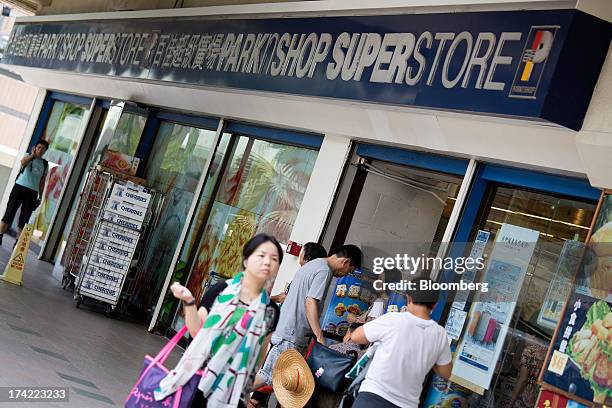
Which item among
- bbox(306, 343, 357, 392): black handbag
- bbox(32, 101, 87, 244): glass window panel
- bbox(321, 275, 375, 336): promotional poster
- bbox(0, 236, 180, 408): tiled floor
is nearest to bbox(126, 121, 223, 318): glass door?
bbox(0, 236, 180, 408): tiled floor

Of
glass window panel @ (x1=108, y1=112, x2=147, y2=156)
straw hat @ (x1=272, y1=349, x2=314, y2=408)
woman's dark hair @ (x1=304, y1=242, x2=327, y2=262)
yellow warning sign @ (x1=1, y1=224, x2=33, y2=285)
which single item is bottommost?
yellow warning sign @ (x1=1, y1=224, x2=33, y2=285)

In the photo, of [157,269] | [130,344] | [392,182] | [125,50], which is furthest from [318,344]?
[125,50]

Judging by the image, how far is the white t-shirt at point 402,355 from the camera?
18.4 feet

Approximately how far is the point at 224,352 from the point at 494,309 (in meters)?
3.29

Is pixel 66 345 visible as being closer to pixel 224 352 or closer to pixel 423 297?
pixel 423 297

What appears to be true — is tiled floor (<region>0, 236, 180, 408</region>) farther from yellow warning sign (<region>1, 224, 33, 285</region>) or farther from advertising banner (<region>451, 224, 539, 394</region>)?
advertising banner (<region>451, 224, 539, 394</region>)

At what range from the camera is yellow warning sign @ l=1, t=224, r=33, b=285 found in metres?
11.8

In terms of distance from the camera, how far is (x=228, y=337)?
4.55 m

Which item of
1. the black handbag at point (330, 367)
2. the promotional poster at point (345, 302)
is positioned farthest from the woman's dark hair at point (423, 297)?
the promotional poster at point (345, 302)

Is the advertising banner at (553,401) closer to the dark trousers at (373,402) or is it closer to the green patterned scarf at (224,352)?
the dark trousers at (373,402)

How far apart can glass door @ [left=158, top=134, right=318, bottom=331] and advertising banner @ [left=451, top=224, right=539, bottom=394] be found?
327cm

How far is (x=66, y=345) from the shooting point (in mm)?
9102

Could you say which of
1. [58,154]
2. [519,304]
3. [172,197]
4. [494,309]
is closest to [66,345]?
[494,309]

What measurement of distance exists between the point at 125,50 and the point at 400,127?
21.9 feet
